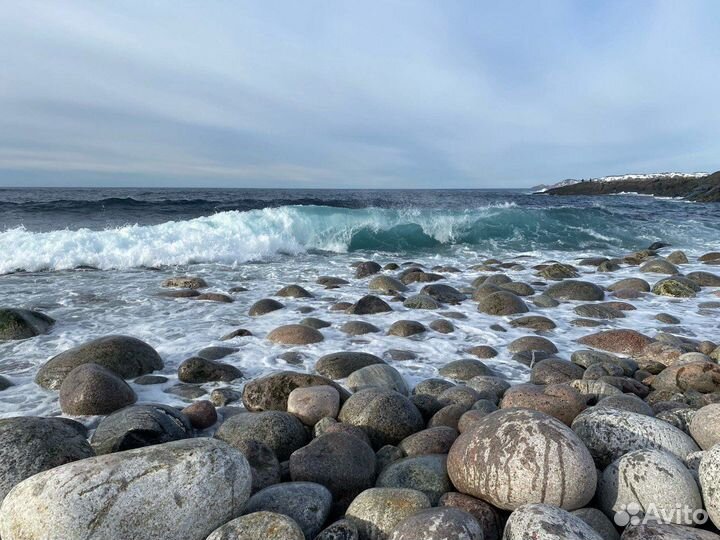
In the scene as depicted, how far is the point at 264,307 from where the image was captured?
26.8 feet

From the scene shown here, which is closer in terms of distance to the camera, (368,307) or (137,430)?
(137,430)

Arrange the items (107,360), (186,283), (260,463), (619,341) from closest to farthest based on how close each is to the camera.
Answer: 1. (260,463)
2. (107,360)
3. (619,341)
4. (186,283)

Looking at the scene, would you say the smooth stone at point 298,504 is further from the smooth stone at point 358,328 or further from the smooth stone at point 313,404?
the smooth stone at point 358,328

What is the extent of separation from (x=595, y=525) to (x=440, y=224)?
62.3ft

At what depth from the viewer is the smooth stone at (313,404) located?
13.8 feet

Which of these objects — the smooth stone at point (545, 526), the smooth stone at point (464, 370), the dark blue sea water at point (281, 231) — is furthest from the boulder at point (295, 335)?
the dark blue sea water at point (281, 231)

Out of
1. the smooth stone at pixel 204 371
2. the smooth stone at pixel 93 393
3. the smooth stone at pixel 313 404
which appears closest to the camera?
the smooth stone at pixel 313 404

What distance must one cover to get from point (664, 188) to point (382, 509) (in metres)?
60.4

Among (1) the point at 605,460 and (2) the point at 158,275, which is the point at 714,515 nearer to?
(1) the point at 605,460

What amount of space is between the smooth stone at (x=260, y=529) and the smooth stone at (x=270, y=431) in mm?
1211

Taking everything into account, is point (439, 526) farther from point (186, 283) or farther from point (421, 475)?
point (186, 283)

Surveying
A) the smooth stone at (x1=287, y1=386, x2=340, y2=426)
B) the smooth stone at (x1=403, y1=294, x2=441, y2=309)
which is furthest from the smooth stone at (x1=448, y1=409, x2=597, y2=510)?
the smooth stone at (x1=403, y1=294, x2=441, y2=309)

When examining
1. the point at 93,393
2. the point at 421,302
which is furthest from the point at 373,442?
the point at 421,302

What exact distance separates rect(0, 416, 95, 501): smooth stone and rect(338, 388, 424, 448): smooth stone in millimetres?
1934
